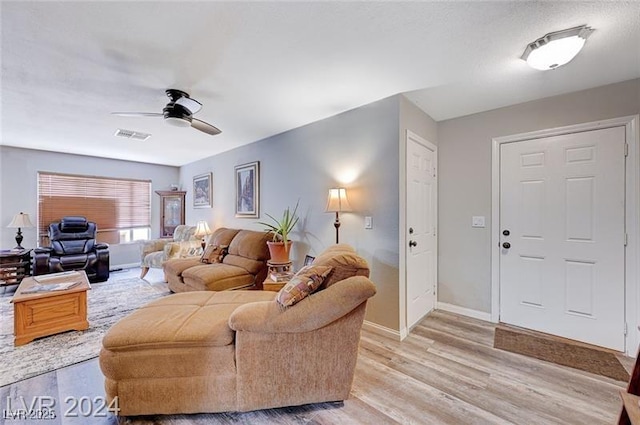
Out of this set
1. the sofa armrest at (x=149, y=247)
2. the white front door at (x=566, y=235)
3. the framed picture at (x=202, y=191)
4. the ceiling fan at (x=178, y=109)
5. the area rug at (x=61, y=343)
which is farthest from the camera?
the framed picture at (x=202, y=191)

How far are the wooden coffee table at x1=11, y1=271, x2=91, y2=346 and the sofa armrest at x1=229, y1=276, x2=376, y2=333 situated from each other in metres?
2.22

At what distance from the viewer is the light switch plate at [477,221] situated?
298 cm

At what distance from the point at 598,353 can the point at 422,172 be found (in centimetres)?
218

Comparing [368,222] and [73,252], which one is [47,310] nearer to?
[73,252]

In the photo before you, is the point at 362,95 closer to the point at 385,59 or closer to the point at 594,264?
the point at 385,59

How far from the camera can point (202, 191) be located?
557 centimetres

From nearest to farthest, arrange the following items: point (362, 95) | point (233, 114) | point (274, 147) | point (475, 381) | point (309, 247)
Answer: point (475, 381)
point (362, 95)
point (233, 114)
point (309, 247)
point (274, 147)

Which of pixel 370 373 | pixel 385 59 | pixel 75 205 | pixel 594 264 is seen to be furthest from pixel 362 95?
pixel 75 205

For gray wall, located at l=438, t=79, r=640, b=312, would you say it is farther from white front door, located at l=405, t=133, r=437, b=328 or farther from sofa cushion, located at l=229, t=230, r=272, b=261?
sofa cushion, located at l=229, t=230, r=272, b=261

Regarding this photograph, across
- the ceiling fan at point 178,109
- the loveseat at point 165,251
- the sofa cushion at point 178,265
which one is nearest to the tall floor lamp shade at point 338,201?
the ceiling fan at point 178,109

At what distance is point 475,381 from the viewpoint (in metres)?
1.91

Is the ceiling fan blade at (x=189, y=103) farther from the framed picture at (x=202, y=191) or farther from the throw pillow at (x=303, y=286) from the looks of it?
the framed picture at (x=202, y=191)

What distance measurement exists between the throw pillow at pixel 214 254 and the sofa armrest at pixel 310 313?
2.51m

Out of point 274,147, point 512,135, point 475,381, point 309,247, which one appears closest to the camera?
point 475,381
